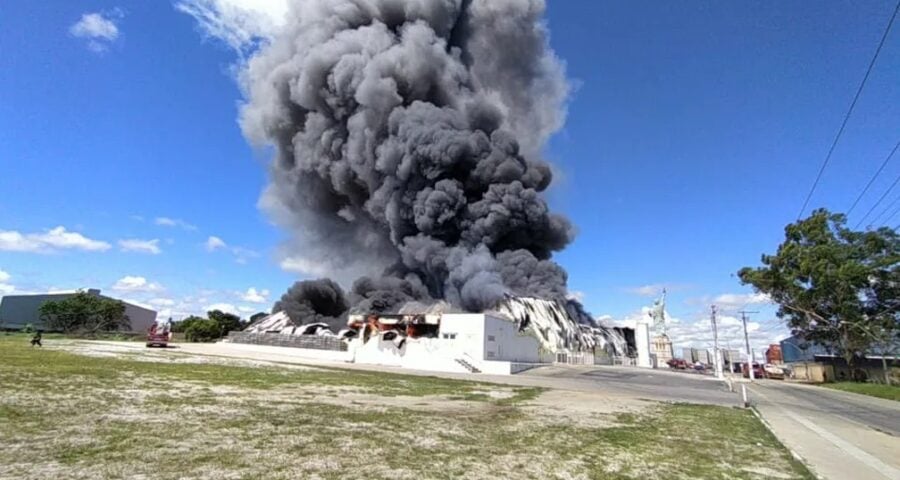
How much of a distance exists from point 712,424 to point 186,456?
11.2 m

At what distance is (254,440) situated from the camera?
21.4ft

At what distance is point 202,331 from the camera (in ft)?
248

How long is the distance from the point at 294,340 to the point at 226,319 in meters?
45.8

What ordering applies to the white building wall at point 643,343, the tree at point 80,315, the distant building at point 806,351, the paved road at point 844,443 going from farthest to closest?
the white building wall at point 643,343 → the tree at point 80,315 → the distant building at point 806,351 → the paved road at point 844,443

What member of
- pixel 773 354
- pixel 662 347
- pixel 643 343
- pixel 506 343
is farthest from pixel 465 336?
pixel 773 354

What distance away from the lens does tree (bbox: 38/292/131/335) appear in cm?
7669

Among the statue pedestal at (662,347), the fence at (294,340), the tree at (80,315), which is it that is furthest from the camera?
the statue pedestal at (662,347)

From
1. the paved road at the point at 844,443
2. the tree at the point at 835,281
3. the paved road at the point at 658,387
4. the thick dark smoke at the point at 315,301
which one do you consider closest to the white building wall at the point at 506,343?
the paved road at the point at 658,387

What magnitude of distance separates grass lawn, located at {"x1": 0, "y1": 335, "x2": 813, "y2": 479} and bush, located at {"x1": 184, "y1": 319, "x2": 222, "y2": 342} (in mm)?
69726

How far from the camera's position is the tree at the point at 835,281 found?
125ft

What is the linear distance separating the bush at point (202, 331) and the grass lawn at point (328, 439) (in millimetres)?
69726

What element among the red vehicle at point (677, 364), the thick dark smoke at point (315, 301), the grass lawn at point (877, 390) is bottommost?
the grass lawn at point (877, 390)

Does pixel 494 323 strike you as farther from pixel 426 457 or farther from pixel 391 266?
pixel 426 457

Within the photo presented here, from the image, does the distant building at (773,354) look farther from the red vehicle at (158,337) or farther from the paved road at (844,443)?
the red vehicle at (158,337)
